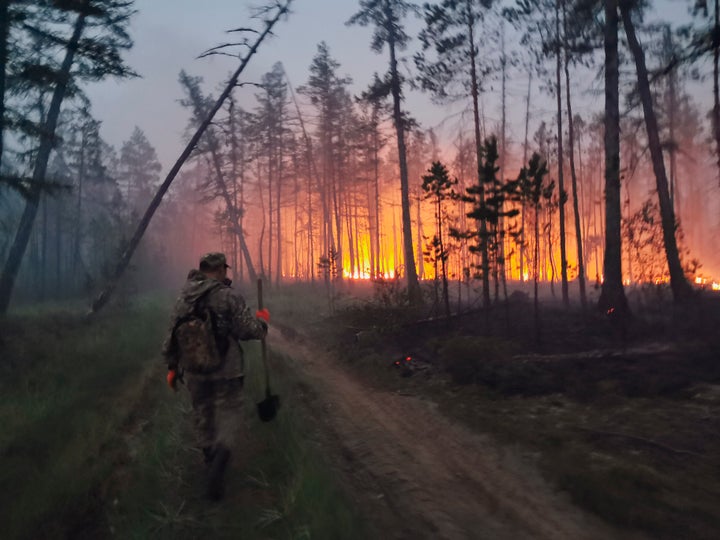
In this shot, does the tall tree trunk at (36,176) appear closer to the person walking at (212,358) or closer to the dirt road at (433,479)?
the dirt road at (433,479)

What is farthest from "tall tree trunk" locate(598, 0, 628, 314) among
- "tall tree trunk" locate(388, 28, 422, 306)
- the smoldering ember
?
"tall tree trunk" locate(388, 28, 422, 306)

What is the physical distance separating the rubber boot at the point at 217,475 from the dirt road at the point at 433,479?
50.0 inches

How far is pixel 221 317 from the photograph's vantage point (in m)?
4.37

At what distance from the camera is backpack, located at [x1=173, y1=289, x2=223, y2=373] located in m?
4.27

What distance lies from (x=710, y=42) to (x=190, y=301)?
46.9 ft

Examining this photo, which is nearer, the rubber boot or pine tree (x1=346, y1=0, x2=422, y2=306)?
the rubber boot

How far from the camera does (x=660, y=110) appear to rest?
26.3 m

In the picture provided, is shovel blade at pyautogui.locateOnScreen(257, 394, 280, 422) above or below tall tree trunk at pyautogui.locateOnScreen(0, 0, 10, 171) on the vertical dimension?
below

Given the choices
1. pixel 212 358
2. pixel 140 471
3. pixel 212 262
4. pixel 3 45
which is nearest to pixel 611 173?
pixel 212 262

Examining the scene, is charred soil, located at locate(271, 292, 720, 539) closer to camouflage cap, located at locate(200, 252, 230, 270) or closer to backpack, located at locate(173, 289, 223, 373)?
backpack, located at locate(173, 289, 223, 373)

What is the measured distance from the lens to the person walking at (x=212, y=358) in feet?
14.1

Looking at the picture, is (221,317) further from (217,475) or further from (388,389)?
(388,389)

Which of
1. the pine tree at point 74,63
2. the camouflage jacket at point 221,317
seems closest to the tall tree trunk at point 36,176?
the pine tree at point 74,63

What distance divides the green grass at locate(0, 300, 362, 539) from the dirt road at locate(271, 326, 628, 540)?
0.43m
